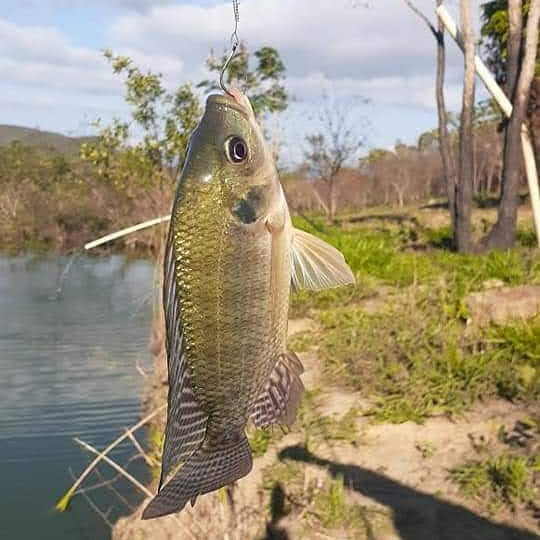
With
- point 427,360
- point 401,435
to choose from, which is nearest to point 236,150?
point 401,435

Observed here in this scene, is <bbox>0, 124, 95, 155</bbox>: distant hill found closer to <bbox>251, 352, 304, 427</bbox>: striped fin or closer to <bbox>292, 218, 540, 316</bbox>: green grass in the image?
<bbox>292, 218, 540, 316</bbox>: green grass

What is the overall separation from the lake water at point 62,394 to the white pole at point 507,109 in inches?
191

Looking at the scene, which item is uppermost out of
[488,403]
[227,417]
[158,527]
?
[227,417]

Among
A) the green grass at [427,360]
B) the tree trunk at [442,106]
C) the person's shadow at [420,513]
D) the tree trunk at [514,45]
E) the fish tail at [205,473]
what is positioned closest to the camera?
the fish tail at [205,473]

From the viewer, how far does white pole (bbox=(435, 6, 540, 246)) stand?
10.0 metres

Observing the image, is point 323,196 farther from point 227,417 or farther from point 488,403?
point 227,417

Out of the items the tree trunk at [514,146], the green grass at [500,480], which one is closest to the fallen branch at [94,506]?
the green grass at [500,480]

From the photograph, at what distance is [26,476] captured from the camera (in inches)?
328

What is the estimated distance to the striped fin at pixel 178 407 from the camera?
1.25 meters

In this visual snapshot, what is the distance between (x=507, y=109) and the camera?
1034cm

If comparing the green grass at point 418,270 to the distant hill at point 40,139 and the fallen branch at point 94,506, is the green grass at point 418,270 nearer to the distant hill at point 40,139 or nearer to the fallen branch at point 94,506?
the fallen branch at point 94,506

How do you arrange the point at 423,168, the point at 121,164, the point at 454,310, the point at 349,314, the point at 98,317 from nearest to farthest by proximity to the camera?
→ the point at 454,310, the point at 349,314, the point at 121,164, the point at 98,317, the point at 423,168

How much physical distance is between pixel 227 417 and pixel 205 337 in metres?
0.14

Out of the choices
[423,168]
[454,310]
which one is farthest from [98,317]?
[423,168]
